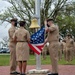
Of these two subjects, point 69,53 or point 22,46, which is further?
point 69,53

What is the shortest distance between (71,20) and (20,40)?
45519mm

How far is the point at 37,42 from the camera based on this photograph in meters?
12.2

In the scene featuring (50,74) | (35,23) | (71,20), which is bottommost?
(50,74)

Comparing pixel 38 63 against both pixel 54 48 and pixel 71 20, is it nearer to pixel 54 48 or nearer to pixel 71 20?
pixel 54 48

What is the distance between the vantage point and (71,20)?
57.0 m

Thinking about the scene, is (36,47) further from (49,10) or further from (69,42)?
(49,10)

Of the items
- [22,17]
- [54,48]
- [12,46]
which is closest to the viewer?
[54,48]

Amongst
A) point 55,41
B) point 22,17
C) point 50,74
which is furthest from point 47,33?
point 22,17

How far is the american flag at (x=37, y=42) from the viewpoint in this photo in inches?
476

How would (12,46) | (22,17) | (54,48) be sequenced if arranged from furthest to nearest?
(22,17) → (12,46) → (54,48)

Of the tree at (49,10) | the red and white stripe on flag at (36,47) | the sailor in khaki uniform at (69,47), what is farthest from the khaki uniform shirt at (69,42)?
the tree at (49,10)

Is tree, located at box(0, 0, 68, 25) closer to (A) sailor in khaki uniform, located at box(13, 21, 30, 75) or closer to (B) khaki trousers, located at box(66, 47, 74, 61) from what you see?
(B) khaki trousers, located at box(66, 47, 74, 61)

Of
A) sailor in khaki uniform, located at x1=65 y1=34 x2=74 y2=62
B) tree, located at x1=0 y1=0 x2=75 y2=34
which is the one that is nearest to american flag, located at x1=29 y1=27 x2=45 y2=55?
sailor in khaki uniform, located at x1=65 y1=34 x2=74 y2=62

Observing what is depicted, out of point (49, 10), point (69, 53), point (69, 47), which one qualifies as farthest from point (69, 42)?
point (49, 10)
